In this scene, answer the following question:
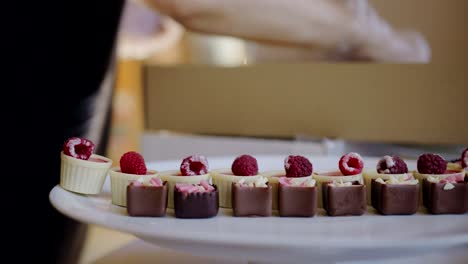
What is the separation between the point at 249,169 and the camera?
68cm

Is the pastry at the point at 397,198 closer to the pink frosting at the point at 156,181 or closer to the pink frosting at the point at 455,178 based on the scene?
the pink frosting at the point at 455,178

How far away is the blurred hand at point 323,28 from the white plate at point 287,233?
43.5 inches

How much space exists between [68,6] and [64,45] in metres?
0.07

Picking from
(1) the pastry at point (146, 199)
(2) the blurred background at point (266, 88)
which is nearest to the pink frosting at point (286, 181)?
(1) the pastry at point (146, 199)

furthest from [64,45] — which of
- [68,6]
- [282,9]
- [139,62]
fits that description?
[139,62]

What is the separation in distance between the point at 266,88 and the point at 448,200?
4.19 feet

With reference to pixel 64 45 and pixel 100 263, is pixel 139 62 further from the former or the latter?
pixel 100 263

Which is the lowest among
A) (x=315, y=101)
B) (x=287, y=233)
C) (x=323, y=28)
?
(x=287, y=233)

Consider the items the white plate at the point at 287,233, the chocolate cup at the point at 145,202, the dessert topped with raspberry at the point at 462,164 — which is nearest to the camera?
the white plate at the point at 287,233

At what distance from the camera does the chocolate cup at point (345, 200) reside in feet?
2.11

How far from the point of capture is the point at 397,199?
25.6 inches

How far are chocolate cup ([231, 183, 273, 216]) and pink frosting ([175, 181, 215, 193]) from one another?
2cm

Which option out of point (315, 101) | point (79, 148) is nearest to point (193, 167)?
point (79, 148)

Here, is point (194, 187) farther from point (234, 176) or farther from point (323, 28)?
point (323, 28)
